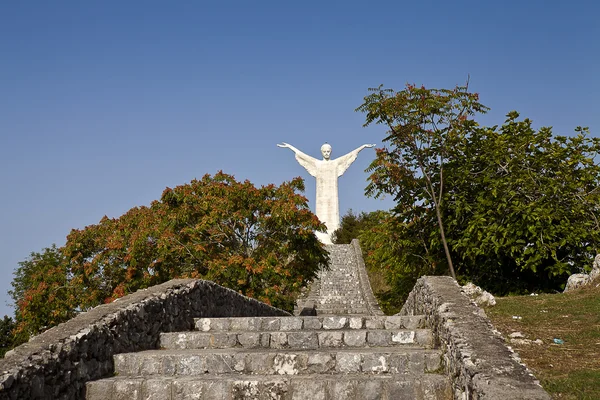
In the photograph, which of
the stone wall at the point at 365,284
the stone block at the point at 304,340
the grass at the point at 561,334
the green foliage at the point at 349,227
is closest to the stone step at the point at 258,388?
the stone block at the point at 304,340

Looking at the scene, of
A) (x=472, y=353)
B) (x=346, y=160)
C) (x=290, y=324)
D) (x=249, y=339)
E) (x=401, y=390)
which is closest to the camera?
(x=472, y=353)

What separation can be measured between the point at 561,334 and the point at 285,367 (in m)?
4.65

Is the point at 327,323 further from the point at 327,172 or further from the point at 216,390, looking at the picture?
the point at 327,172

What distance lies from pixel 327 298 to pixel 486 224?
27.5 ft

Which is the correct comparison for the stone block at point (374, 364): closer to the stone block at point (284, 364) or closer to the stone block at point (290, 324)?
the stone block at point (284, 364)

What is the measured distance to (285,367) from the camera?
18.0 feet

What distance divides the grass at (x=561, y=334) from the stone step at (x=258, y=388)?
1.74 metres

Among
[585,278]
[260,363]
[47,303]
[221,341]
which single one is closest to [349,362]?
[260,363]

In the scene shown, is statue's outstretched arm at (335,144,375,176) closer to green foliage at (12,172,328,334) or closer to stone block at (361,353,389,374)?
green foliage at (12,172,328,334)

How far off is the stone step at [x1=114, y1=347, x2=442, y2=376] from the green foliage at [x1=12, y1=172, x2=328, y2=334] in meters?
9.56

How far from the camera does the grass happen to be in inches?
238

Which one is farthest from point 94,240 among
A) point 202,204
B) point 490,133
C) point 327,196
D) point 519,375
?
point 327,196

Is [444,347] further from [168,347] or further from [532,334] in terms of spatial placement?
[532,334]

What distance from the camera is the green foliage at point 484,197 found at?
15.7 meters
